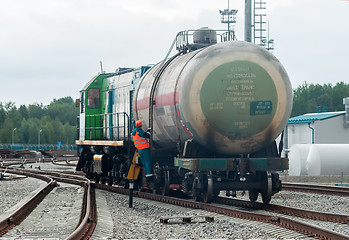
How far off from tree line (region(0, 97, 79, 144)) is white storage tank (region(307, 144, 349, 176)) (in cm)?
10190

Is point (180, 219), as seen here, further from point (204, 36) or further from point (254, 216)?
point (204, 36)

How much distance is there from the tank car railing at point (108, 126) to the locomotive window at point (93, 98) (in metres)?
0.44

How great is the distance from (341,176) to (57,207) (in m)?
14.0

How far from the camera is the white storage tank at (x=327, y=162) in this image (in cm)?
2411

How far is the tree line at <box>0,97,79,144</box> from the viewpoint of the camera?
130000mm

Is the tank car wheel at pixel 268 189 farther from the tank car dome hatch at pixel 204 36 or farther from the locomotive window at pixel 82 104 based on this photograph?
the locomotive window at pixel 82 104

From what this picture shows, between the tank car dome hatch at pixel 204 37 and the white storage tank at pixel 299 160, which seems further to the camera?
the white storage tank at pixel 299 160

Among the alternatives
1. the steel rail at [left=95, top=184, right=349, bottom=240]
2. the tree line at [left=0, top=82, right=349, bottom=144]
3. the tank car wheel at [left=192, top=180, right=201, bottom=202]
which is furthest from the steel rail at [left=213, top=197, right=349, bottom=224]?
the tree line at [left=0, top=82, right=349, bottom=144]

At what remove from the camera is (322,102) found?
111m

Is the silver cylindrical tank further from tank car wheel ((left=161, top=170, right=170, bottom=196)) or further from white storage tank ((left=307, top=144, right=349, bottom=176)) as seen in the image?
white storage tank ((left=307, top=144, right=349, bottom=176))

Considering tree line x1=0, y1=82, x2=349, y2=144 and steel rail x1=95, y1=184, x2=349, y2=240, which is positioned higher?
tree line x1=0, y1=82, x2=349, y2=144

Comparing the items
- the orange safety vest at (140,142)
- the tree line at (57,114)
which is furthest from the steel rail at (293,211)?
the tree line at (57,114)

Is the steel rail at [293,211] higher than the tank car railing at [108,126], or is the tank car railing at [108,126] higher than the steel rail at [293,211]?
the tank car railing at [108,126]

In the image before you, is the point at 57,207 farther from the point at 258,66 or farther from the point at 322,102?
the point at 322,102
